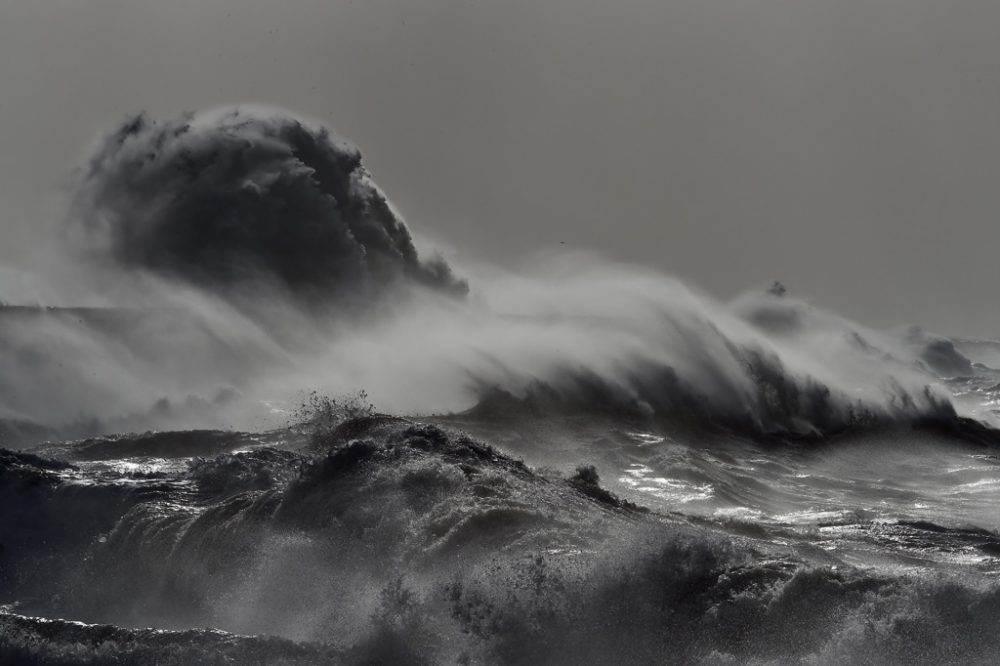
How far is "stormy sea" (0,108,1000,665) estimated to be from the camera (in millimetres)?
9547

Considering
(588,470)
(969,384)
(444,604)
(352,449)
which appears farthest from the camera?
(969,384)

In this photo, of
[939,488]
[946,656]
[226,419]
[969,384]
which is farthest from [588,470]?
[969,384]

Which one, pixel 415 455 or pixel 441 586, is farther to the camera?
pixel 415 455

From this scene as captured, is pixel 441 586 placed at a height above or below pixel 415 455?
below

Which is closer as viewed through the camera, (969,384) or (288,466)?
(288,466)

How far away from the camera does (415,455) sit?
1255 centimetres

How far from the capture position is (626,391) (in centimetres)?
2531

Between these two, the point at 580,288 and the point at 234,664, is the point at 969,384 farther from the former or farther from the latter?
the point at 234,664

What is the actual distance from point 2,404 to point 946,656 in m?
21.3

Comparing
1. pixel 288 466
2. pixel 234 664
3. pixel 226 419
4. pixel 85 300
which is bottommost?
pixel 234 664

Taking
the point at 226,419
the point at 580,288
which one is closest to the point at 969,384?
the point at 580,288

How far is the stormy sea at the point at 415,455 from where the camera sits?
955 centimetres

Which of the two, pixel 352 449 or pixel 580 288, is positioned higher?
pixel 580 288

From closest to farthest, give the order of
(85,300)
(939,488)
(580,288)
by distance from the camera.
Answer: (939,488)
(85,300)
(580,288)
